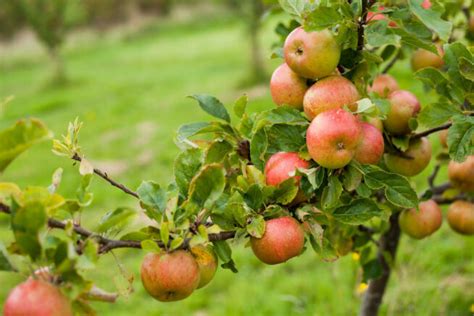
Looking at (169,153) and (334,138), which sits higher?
(334,138)

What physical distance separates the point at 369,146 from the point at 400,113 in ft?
0.82

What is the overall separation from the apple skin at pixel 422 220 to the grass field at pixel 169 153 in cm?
50

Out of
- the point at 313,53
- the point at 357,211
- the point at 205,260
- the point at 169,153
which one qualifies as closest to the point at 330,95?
the point at 313,53

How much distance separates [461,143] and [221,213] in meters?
0.54

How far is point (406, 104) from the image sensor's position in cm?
139

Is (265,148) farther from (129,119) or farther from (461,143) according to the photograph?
(129,119)

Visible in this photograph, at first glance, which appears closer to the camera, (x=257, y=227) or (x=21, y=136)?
(x=21, y=136)

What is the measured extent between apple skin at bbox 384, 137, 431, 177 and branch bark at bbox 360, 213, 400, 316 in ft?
1.30

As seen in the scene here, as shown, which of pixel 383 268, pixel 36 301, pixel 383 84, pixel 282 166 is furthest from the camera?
pixel 383 268

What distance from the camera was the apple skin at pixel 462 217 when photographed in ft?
5.40

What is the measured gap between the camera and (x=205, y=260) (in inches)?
42.4

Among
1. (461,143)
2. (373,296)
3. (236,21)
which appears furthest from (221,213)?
(236,21)

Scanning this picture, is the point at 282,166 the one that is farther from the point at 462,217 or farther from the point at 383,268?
the point at 383,268

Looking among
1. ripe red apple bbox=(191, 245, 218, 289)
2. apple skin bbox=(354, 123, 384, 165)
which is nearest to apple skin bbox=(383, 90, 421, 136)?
apple skin bbox=(354, 123, 384, 165)
